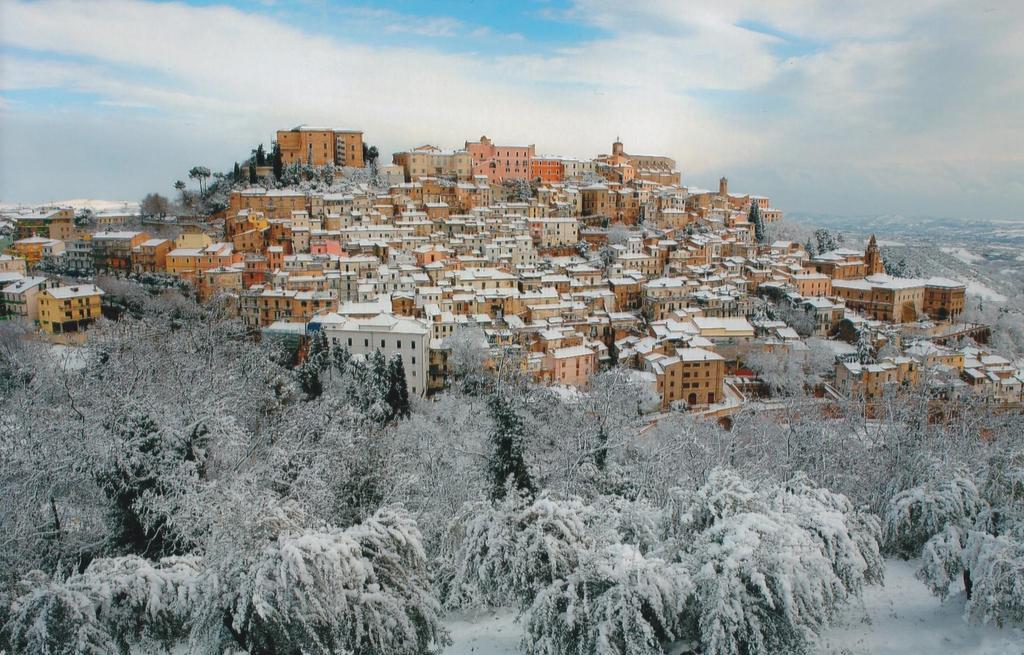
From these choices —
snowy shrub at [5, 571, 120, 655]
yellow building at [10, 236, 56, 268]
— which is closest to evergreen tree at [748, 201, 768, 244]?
yellow building at [10, 236, 56, 268]

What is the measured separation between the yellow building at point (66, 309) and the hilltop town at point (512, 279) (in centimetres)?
8

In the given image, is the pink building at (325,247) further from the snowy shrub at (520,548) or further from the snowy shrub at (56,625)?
the snowy shrub at (56,625)

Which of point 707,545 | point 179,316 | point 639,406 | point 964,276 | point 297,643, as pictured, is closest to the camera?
point 297,643

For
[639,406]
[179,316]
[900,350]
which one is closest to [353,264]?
[179,316]

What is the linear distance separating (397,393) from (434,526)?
13.1m

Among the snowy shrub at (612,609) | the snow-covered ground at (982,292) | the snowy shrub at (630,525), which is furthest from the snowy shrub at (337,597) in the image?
the snow-covered ground at (982,292)

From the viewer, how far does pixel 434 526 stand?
39.2 ft

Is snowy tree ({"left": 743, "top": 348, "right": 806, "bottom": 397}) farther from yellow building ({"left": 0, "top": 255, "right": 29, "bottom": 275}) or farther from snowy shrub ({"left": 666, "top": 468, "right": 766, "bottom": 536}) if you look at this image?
yellow building ({"left": 0, "top": 255, "right": 29, "bottom": 275})

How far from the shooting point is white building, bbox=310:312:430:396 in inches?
1134

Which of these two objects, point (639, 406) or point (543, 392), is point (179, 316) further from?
point (639, 406)

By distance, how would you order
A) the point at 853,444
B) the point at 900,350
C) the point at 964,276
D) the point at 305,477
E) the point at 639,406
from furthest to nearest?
the point at 964,276 < the point at 900,350 < the point at 639,406 < the point at 853,444 < the point at 305,477

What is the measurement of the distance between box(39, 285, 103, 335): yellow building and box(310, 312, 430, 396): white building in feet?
39.7

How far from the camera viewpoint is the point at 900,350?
3584cm

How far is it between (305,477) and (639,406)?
1971 cm
